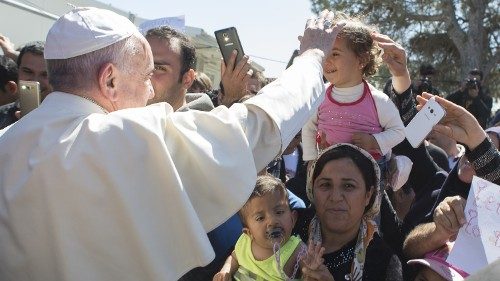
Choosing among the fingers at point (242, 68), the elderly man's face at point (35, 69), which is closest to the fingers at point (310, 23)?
the fingers at point (242, 68)

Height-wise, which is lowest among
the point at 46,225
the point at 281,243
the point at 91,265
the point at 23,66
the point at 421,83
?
the point at 421,83

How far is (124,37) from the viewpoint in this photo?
191 cm

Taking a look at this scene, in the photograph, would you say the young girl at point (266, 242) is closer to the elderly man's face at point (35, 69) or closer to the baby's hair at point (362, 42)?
the baby's hair at point (362, 42)

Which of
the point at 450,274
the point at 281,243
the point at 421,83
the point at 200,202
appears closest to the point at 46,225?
the point at 200,202

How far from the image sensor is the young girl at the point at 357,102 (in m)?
3.33

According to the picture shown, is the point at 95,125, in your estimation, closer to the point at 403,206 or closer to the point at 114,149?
the point at 114,149

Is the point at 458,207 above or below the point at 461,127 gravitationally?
below

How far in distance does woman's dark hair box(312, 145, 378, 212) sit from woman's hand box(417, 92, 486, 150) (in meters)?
0.40

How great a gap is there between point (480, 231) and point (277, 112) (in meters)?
0.96

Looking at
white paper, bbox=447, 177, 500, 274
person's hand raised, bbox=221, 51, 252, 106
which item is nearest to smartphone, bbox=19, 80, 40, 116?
person's hand raised, bbox=221, 51, 252, 106

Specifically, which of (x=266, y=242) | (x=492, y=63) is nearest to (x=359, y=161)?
(x=266, y=242)

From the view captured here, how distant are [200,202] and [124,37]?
58cm

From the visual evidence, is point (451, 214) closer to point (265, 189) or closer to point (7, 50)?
point (265, 189)

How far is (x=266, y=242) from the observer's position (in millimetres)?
2877
